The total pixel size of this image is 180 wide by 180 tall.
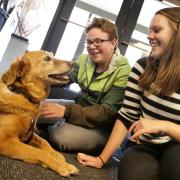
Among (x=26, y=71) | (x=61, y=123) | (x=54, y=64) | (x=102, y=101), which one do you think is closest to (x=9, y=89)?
(x=26, y=71)

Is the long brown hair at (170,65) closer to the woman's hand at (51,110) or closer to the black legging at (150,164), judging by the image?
the black legging at (150,164)

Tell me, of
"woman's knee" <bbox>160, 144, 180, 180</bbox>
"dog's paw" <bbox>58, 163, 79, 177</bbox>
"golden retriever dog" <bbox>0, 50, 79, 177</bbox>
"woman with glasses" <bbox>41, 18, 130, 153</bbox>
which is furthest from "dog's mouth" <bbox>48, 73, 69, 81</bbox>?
"woman's knee" <bbox>160, 144, 180, 180</bbox>

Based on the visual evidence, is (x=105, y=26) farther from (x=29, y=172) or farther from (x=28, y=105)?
(x=29, y=172)

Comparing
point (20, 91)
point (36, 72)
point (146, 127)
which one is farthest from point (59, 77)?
point (146, 127)

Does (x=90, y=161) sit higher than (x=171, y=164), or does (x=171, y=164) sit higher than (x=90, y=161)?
(x=171, y=164)

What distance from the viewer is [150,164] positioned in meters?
1.22

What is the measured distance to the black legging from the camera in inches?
43.0

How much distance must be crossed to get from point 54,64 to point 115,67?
0.40m

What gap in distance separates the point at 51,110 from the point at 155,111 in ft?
1.83

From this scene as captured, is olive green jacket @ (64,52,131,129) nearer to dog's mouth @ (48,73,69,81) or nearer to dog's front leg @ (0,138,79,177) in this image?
dog's mouth @ (48,73,69,81)

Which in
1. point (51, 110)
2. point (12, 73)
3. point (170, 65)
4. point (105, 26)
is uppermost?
point (105, 26)

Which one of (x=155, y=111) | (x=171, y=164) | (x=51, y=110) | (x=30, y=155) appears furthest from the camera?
(x=51, y=110)

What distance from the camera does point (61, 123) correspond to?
1765 mm

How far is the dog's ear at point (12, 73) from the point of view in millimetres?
1347
